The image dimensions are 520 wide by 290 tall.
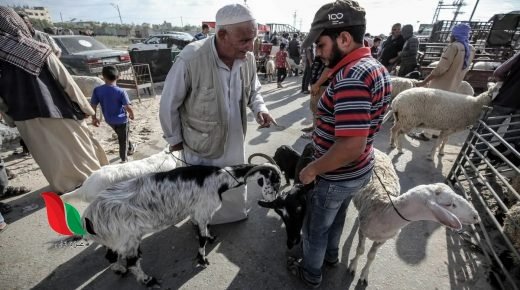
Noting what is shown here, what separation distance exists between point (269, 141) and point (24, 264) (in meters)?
4.37

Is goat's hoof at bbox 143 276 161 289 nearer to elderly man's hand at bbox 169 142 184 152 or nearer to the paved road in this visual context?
the paved road

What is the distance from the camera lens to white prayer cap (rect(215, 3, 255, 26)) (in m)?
2.07

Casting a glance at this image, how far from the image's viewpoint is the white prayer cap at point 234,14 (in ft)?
6.79

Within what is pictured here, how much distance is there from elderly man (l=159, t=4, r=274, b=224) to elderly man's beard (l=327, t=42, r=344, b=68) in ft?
2.82

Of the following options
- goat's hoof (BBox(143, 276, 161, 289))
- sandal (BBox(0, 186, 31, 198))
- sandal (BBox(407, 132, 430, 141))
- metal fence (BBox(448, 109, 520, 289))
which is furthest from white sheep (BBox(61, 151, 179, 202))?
sandal (BBox(407, 132, 430, 141))

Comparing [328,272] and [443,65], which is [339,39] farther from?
[443,65]

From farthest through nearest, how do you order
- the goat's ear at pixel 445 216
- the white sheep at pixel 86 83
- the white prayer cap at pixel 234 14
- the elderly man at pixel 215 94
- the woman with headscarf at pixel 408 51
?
the woman with headscarf at pixel 408 51
the white sheep at pixel 86 83
the elderly man at pixel 215 94
the white prayer cap at pixel 234 14
the goat's ear at pixel 445 216

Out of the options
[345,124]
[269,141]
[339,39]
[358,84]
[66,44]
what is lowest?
[269,141]

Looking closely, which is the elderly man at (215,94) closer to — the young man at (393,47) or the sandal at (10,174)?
the sandal at (10,174)

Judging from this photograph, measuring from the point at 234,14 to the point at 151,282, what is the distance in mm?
2629

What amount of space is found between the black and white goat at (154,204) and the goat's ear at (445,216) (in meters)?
1.34

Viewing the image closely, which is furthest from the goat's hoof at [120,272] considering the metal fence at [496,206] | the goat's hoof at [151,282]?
the metal fence at [496,206]

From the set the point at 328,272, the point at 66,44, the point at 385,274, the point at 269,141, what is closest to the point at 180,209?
the point at 328,272

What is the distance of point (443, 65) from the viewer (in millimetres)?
5285
